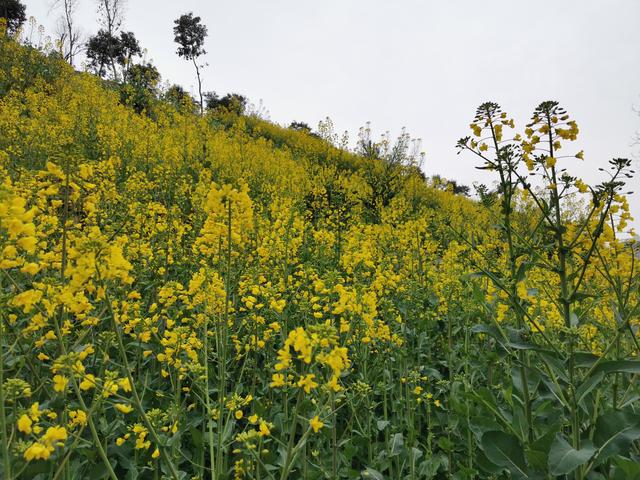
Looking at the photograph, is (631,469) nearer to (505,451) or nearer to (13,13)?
(505,451)

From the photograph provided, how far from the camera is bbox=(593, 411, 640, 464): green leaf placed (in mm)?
1530

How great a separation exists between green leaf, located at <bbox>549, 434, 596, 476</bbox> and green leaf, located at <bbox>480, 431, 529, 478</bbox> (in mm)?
158

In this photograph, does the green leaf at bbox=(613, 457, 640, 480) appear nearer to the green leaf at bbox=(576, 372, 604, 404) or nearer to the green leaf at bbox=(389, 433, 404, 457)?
the green leaf at bbox=(576, 372, 604, 404)

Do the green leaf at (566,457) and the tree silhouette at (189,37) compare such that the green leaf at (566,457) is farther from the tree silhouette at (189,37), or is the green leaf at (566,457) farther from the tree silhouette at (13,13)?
the tree silhouette at (13,13)

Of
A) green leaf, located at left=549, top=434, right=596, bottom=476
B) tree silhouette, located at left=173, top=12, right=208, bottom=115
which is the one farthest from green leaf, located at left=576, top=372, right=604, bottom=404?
tree silhouette, located at left=173, top=12, right=208, bottom=115

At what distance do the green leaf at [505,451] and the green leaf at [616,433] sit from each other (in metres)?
0.27

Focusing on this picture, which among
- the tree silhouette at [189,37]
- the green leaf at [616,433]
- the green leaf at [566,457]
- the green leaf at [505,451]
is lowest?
the green leaf at [505,451]

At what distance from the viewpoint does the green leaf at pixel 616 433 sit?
1.53 m

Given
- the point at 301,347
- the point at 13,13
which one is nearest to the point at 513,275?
the point at 301,347

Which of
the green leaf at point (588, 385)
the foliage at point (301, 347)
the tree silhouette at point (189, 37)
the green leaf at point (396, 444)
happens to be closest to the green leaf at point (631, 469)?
the foliage at point (301, 347)

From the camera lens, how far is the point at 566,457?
145cm

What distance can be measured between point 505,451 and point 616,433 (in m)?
0.41

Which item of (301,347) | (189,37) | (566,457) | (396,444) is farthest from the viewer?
(189,37)

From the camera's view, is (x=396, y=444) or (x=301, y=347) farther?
(x=396, y=444)
